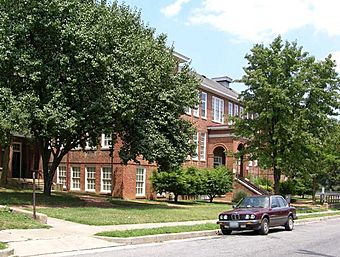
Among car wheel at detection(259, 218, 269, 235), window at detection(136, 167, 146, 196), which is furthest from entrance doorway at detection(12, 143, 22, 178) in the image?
car wheel at detection(259, 218, 269, 235)

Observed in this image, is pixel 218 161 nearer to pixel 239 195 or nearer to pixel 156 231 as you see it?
pixel 239 195

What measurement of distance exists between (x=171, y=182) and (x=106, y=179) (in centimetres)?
511

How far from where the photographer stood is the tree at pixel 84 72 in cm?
2109

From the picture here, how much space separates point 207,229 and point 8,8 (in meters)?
13.2

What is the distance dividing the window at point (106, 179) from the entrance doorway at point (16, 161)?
6766mm

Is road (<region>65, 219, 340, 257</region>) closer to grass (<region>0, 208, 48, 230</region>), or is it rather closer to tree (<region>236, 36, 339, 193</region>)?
grass (<region>0, 208, 48, 230</region>)

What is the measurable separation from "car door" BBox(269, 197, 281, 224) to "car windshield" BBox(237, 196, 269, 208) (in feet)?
0.89

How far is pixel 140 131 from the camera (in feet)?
80.1

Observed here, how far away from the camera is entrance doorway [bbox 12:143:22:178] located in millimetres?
36938

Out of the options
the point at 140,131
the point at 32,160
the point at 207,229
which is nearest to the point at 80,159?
the point at 32,160

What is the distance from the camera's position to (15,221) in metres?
15.5

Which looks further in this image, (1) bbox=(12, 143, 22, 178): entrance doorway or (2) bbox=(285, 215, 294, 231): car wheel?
(1) bbox=(12, 143, 22, 178): entrance doorway

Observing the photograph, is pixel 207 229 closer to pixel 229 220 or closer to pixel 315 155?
pixel 229 220

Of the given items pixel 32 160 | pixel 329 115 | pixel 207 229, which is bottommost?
pixel 207 229
